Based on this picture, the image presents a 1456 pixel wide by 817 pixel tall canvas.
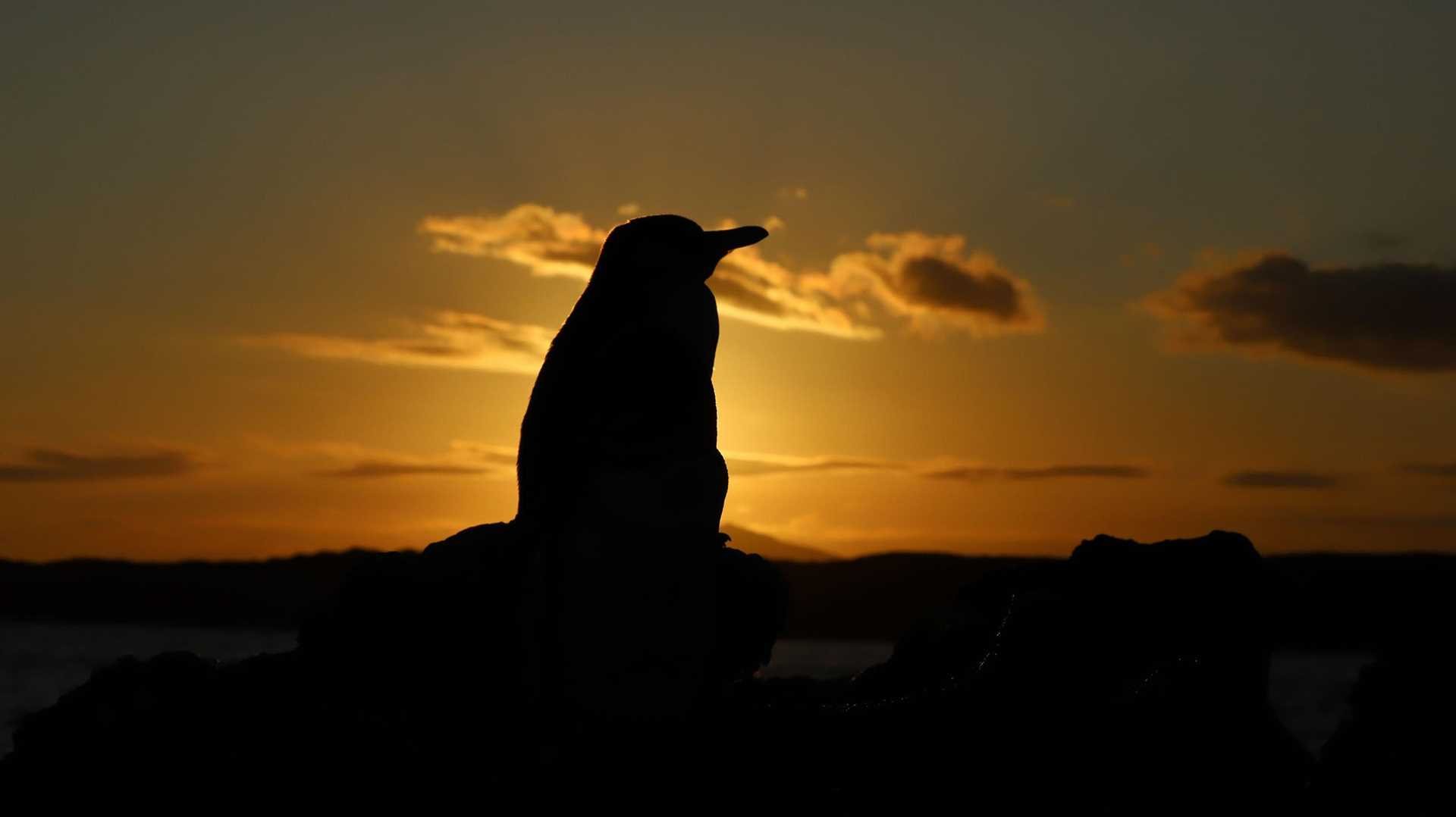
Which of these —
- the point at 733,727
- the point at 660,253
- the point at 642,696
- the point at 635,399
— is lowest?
the point at 733,727

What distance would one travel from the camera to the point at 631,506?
A: 9.47 m


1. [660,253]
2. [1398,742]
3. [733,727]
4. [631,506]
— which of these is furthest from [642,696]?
[1398,742]

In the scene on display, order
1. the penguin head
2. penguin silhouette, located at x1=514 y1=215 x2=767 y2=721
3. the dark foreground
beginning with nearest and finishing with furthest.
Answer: the dark foreground < penguin silhouette, located at x1=514 y1=215 x2=767 y2=721 < the penguin head

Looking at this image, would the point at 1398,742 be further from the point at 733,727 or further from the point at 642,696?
the point at 642,696

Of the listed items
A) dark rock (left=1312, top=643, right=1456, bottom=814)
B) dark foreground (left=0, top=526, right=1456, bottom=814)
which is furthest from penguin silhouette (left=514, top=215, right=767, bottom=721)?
dark rock (left=1312, top=643, right=1456, bottom=814)

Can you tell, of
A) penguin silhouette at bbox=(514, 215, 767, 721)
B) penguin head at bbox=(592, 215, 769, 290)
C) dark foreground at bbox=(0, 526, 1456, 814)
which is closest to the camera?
dark foreground at bbox=(0, 526, 1456, 814)

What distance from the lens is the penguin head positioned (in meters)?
9.79

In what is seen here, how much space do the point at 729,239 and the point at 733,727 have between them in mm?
2745

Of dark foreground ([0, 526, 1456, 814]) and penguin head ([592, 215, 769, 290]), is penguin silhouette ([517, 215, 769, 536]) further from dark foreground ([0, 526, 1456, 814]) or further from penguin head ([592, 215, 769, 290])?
dark foreground ([0, 526, 1456, 814])

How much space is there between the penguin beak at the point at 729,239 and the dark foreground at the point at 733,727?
1720 mm

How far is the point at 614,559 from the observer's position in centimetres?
945

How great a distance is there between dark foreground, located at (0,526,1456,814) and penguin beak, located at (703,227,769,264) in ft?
5.64

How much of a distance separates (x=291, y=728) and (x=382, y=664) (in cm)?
66

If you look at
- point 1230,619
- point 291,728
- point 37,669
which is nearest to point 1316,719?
point 1230,619
